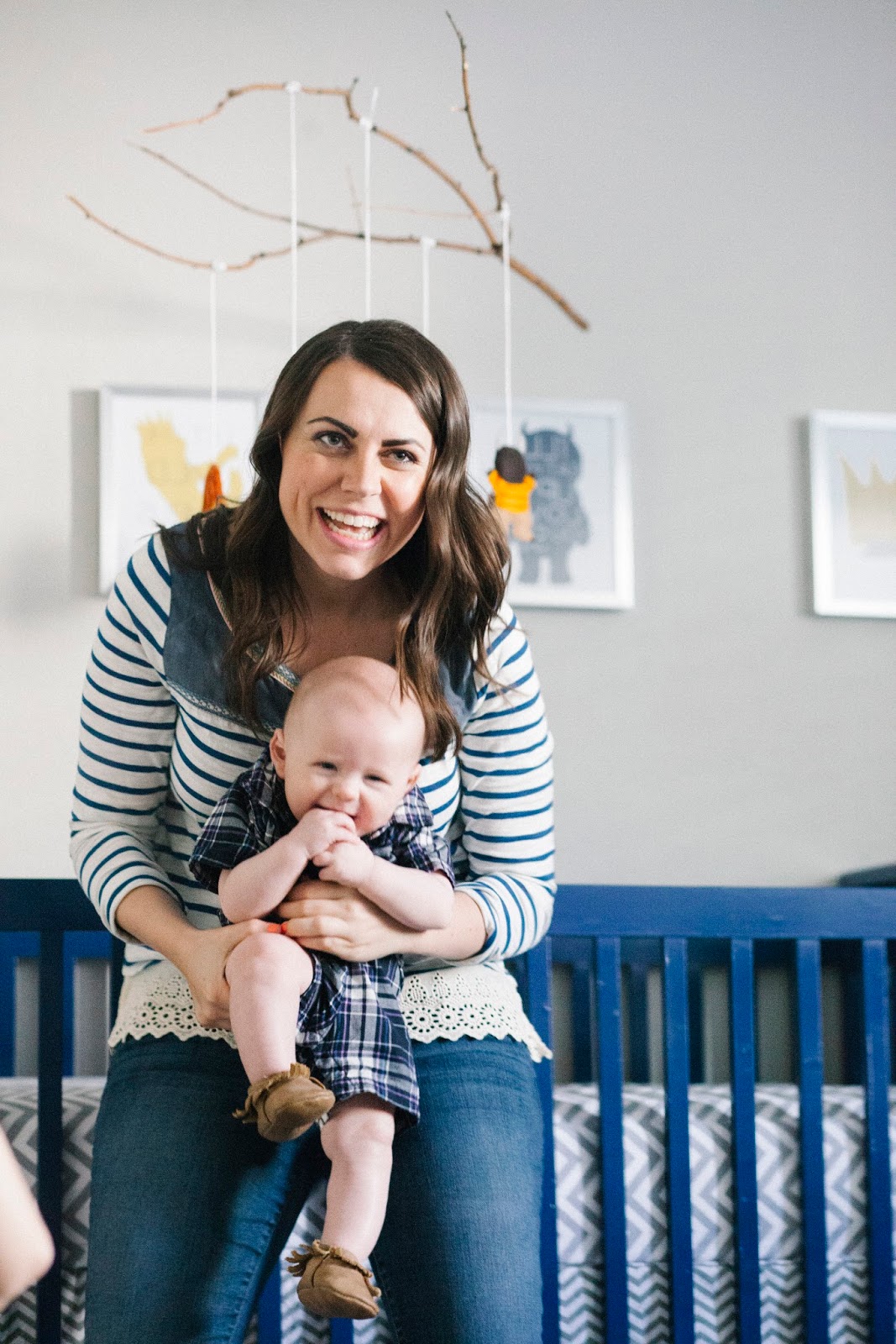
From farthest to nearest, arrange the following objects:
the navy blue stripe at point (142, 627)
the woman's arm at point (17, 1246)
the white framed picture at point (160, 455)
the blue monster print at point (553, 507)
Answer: the blue monster print at point (553, 507), the white framed picture at point (160, 455), the navy blue stripe at point (142, 627), the woman's arm at point (17, 1246)

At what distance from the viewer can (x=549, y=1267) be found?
1449mm

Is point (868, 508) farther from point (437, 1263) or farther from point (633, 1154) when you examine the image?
point (437, 1263)

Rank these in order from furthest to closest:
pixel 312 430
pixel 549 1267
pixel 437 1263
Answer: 1. pixel 549 1267
2. pixel 312 430
3. pixel 437 1263

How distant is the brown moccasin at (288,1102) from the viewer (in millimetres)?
1025

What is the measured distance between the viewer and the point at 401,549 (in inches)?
55.1

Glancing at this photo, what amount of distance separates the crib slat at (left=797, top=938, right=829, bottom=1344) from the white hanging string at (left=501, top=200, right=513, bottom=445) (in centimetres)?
126

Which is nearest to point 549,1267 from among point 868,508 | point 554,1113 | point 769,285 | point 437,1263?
point 554,1113

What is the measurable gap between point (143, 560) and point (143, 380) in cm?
120

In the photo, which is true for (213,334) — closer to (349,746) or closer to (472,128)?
(472,128)

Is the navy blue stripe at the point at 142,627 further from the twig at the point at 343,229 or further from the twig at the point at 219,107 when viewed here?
the twig at the point at 219,107

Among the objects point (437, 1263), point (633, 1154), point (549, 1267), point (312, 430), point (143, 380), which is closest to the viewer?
point (437, 1263)

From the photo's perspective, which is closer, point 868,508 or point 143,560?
point 143,560

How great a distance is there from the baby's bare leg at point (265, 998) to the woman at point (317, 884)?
0.03 m

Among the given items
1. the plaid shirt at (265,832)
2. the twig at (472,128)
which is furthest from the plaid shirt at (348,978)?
the twig at (472,128)
